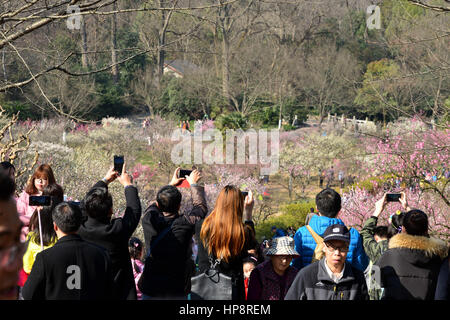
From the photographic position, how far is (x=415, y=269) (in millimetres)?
3055

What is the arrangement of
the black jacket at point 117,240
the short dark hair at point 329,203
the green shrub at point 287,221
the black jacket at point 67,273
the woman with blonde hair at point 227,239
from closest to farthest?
1. the black jacket at point 67,273
2. the black jacket at point 117,240
3. the woman with blonde hair at point 227,239
4. the short dark hair at point 329,203
5. the green shrub at point 287,221

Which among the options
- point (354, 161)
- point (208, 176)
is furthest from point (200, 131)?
point (354, 161)

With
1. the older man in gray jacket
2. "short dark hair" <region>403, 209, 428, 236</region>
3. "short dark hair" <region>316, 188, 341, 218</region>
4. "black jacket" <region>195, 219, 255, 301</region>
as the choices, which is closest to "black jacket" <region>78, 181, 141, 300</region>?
"black jacket" <region>195, 219, 255, 301</region>

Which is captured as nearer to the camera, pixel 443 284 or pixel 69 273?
pixel 69 273

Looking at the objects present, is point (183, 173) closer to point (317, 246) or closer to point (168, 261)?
point (168, 261)

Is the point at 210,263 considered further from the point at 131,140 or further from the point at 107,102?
the point at 107,102

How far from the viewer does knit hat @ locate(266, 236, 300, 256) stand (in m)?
3.23

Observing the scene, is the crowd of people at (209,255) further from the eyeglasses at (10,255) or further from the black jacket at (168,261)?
the eyeglasses at (10,255)

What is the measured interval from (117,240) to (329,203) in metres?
1.64

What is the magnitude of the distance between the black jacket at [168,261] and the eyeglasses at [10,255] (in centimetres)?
210

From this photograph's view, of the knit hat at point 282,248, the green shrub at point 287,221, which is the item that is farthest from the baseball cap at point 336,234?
the green shrub at point 287,221

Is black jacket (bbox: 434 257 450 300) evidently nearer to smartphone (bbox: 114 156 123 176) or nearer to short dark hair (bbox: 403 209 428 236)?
short dark hair (bbox: 403 209 428 236)

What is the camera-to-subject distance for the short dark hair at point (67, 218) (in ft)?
9.00

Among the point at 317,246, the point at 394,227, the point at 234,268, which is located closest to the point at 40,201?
the point at 234,268
